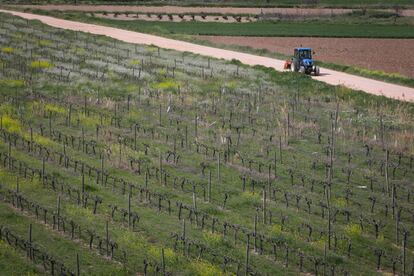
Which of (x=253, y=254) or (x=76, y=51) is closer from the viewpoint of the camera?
(x=253, y=254)

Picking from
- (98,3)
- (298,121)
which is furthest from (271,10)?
(298,121)

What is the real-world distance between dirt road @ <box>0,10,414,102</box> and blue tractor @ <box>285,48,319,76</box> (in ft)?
2.14

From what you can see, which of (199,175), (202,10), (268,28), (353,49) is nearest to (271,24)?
(268,28)

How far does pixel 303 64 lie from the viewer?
165ft

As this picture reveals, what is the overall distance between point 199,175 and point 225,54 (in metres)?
30.6

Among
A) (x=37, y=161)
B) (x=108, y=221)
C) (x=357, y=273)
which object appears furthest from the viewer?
(x=37, y=161)

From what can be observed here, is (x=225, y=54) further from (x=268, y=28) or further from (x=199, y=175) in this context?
(x=199, y=175)

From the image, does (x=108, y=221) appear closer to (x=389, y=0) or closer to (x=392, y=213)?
(x=392, y=213)

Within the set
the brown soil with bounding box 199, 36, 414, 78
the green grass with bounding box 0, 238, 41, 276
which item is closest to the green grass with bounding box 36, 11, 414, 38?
the brown soil with bounding box 199, 36, 414, 78

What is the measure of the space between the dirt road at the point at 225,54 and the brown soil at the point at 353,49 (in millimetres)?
4736

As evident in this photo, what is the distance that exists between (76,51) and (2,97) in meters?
15.9

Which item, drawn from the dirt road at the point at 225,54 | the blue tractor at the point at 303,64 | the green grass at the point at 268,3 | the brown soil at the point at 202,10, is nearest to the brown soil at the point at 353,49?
the dirt road at the point at 225,54

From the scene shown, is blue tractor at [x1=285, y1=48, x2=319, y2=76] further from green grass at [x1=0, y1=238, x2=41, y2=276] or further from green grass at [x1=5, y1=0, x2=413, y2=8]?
green grass at [x1=5, y1=0, x2=413, y2=8]

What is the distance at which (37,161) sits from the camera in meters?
29.6
